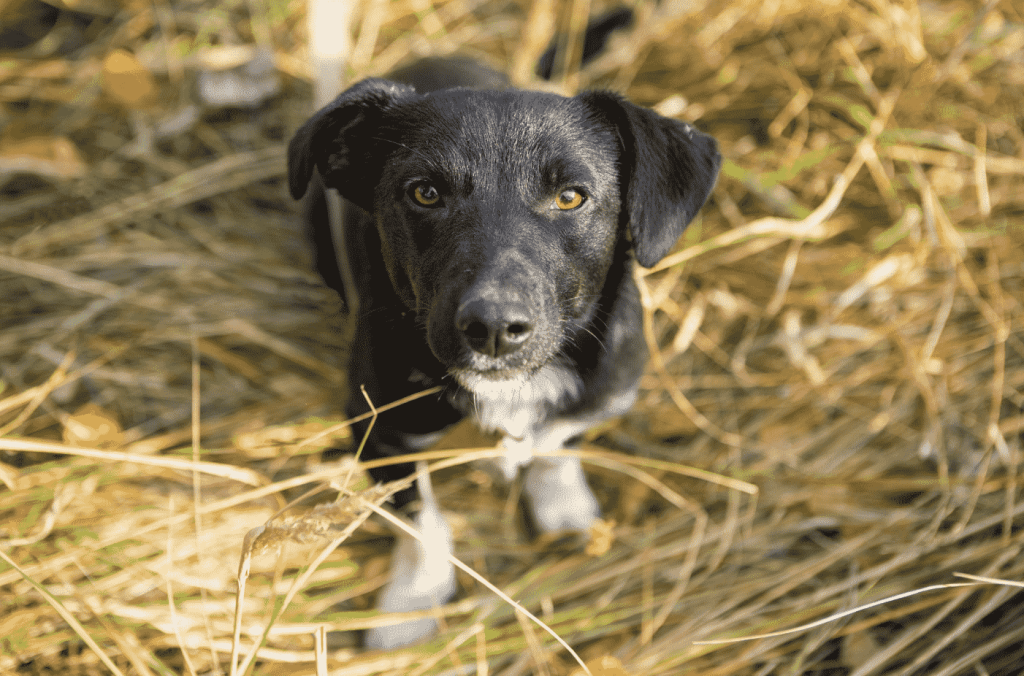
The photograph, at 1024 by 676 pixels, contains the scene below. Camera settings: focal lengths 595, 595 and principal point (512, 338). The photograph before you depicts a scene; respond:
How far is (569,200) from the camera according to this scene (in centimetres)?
171

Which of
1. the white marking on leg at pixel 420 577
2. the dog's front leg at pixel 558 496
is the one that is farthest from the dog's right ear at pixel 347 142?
the dog's front leg at pixel 558 496

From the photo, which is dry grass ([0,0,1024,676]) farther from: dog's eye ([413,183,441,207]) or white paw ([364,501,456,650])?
dog's eye ([413,183,441,207])

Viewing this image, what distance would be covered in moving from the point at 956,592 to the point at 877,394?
984 millimetres

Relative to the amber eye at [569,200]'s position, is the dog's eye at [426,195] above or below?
below

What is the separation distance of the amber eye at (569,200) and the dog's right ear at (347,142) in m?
0.59

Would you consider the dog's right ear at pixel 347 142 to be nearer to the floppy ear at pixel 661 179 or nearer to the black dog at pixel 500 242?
the black dog at pixel 500 242

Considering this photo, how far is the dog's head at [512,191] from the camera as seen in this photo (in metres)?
A: 1.57

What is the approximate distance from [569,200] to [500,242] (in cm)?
29

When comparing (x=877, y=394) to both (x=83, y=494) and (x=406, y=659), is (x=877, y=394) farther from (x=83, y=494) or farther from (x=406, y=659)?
(x=83, y=494)

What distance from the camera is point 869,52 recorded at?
3422 mm

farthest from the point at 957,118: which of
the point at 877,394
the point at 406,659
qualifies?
the point at 406,659

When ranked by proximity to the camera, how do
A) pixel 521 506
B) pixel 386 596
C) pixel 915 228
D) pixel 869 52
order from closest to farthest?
pixel 386 596 < pixel 521 506 < pixel 915 228 < pixel 869 52

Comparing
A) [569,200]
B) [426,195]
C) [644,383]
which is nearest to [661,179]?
[569,200]

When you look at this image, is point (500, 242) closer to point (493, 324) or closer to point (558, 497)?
point (493, 324)
